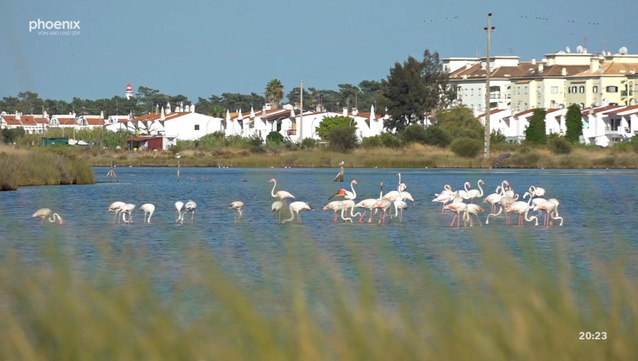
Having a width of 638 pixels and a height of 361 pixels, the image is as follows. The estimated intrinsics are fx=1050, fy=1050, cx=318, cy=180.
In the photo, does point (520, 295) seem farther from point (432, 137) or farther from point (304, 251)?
point (432, 137)

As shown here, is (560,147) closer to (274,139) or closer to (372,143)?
(372,143)

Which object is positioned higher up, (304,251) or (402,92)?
(402,92)

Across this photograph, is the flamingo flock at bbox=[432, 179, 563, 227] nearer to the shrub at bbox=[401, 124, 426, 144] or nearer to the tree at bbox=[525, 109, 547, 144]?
the shrub at bbox=[401, 124, 426, 144]

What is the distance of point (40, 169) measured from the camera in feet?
135

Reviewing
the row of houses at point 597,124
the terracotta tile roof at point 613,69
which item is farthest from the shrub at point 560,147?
the terracotta tile roof at point 613,69

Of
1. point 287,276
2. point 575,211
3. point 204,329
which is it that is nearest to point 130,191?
point 575,211

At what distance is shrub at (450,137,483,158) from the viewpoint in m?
73.8

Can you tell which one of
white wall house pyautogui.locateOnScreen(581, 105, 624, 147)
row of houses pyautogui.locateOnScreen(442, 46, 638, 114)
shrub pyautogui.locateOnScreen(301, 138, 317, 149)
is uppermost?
row of houses pyautogui.locateOnScreen(442, 46, 638, 114)

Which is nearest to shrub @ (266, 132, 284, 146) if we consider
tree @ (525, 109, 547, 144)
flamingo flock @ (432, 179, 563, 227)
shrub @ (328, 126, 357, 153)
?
shrub @ (328, 126, 357, 153)

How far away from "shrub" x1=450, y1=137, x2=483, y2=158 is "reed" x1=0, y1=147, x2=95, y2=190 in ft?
113

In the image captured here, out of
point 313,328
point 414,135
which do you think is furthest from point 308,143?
point 313,328

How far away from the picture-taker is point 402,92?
9744 cm

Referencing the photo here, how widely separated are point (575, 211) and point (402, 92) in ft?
222

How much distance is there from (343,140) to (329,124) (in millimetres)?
24588
